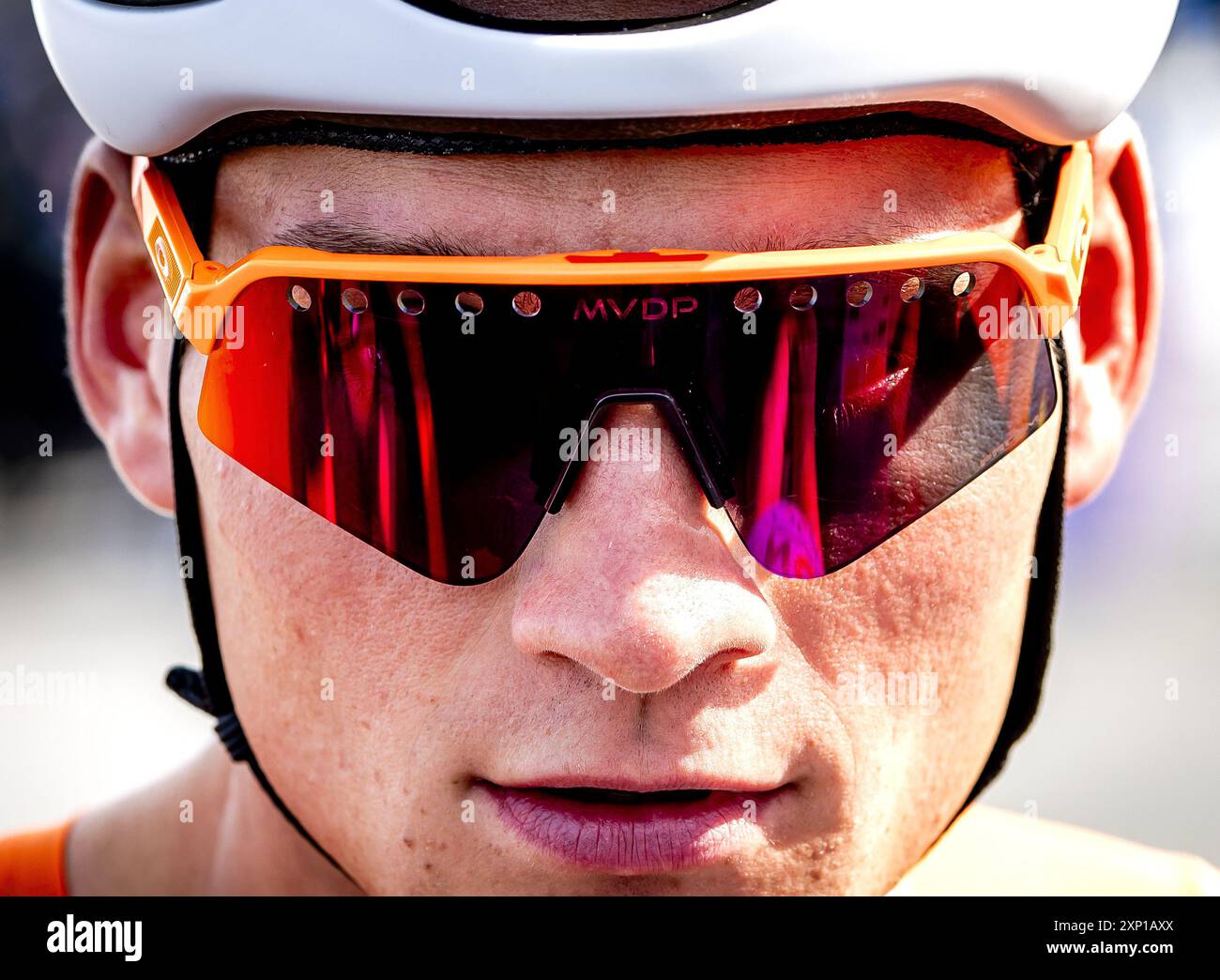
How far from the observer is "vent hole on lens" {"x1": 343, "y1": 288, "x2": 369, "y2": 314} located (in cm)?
137

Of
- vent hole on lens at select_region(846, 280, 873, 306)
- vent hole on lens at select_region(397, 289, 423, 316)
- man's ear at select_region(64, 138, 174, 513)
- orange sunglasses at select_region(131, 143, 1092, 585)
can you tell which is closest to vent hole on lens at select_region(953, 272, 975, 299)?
orange sunglasses at select_region(131, 143, 1092, 585)

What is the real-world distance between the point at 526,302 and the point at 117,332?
0.81 m

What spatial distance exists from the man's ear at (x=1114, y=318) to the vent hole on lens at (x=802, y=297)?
530mm

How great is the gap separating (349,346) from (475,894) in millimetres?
665

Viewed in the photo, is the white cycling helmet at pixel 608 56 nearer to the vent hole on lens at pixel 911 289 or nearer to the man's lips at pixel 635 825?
the vent hole on lens at pixel 911 289

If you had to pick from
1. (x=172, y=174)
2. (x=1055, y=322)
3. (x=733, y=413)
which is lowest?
(x=733, y=413)

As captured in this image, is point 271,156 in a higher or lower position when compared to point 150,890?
higher

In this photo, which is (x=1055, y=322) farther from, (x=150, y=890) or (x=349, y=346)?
(x=150, y=890)

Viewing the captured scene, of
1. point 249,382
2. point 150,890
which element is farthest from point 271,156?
point 150,890

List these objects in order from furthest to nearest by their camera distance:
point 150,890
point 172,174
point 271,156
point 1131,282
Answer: point 150,890
point 1131,282
point 172,174
point 271,156

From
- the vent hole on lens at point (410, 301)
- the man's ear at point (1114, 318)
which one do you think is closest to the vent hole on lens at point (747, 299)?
the vent hole on lens at point (410, 301)

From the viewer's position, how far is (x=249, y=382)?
4.84 ft

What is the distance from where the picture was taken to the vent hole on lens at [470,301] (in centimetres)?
134

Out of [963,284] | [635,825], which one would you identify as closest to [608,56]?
[963,284]
